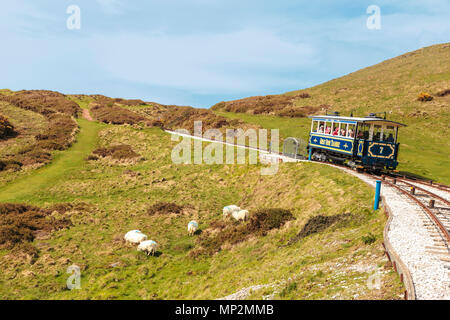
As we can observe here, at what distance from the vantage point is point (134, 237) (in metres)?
18.6

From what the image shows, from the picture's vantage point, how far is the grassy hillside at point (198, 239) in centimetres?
1060

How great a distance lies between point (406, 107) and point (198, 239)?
4752cm

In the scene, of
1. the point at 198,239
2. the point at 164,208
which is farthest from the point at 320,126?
the point at 198,239

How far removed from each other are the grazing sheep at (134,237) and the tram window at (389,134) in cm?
2064

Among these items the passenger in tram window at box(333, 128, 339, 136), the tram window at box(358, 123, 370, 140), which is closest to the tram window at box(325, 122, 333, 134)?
the passenger in tram window at box(333, 128, 339, 136)

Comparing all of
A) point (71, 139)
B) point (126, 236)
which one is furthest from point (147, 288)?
point (71, 139)

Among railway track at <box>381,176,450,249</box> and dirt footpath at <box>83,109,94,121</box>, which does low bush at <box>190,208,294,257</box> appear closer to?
railway track at <box>381,176,450,249</box>

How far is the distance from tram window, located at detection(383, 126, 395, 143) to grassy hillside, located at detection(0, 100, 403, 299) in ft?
18.0

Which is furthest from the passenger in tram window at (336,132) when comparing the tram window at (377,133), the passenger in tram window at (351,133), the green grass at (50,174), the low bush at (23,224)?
the green grass at (50,174)

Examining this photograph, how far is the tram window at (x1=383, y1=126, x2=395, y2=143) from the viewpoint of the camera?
24.2 meters

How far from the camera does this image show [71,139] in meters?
42.6

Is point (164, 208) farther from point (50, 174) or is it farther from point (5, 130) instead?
point (5, 130)

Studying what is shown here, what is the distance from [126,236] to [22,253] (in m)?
5.76
